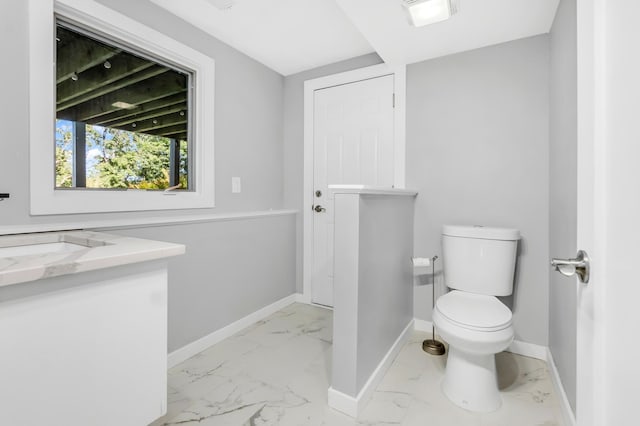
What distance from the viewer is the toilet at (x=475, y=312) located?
4.78 ft

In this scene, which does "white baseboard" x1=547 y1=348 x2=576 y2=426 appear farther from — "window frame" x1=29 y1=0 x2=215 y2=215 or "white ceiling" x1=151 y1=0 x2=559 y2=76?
"window frame" x1=29 y1=0 x2=215 y2=215

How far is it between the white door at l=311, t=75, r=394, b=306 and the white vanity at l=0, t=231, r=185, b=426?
5.80 ft

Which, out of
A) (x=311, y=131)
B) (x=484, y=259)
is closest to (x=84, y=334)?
(x=484, y=259)

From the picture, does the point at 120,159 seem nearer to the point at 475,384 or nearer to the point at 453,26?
the point at 453,26

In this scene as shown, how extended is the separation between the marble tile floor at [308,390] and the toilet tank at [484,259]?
50 cm

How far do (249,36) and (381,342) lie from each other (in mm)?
2308

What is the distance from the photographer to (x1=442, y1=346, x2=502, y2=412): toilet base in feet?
4.96

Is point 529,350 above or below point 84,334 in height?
below

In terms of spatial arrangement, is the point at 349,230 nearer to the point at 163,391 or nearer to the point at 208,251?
the point at 163,391

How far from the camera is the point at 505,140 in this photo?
6.85ft

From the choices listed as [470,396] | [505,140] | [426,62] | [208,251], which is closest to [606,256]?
[470,396]

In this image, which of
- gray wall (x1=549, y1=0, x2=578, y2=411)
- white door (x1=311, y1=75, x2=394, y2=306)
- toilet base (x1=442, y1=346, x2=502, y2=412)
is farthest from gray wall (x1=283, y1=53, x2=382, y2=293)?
gray wall (x1=549, y1=0, x2=578, y2=411)

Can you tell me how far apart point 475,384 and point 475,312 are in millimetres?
347

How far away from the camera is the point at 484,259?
1.88 meters
